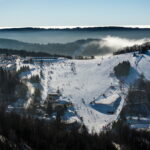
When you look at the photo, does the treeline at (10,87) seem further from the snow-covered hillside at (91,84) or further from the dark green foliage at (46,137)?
the dark green foliage at (46,137)

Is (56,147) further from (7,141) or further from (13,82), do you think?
(13,82)

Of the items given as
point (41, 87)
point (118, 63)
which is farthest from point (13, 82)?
point (118, 63)

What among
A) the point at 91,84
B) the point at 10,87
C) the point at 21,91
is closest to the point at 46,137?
the point at 21,91

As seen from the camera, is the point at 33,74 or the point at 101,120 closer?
the point at 101,120

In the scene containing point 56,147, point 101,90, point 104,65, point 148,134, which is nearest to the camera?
point 56,147

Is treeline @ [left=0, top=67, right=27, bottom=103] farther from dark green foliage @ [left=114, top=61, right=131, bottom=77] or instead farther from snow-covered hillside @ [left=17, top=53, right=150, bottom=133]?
dark green foliage @ [left=114, top=61, right=131, bottom=77]

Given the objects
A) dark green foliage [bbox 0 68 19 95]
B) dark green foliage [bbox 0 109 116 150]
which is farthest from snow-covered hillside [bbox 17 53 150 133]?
dark green foliage [bbox 0 109 116 150]

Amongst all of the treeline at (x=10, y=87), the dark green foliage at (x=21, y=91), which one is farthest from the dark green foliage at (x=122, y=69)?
the treeline at (x=10, y=87)
